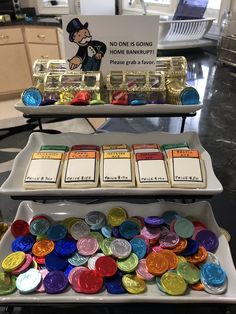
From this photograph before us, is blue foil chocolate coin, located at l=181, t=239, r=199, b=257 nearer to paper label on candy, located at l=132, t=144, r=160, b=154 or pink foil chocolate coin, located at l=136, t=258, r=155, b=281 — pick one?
pink foil chocolate coin, located at l=136, t=258, r=155, b=281

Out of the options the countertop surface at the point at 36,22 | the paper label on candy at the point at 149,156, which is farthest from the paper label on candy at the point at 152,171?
the countertop surface at the point at 36,22

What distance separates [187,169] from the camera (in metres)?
0.60

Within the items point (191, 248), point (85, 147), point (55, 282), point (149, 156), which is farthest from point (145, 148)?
point (55, 282)

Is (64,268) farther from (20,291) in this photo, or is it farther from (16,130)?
(16,130)

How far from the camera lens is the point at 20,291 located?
0.55 m

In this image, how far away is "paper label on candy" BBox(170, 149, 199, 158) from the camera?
2.08ft

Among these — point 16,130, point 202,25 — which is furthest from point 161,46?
point 16,130

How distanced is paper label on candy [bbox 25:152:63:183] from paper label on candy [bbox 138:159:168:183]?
0.19 m

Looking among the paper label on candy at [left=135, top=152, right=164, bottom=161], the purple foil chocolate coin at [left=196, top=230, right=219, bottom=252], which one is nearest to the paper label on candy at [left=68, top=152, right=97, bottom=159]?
the paper label on candy at [left=135, top=152, right=164, bottom=161]

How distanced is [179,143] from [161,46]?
1139 mm

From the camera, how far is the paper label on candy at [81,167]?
588 mm

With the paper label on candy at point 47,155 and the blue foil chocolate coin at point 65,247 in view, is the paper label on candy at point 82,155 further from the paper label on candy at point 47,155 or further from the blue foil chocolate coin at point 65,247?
the blue foil chocolate coin at point 65,247

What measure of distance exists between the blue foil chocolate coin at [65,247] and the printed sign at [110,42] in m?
0.44

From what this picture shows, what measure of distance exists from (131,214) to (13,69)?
9.49 ft
